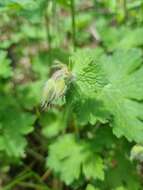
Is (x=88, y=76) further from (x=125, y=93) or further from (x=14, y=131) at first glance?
(x=14, y=131)

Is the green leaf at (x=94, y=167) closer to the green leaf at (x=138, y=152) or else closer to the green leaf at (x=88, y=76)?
the green leaf at (x=138, y=152)

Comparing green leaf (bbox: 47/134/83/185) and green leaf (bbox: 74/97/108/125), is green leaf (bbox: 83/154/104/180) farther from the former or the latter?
green leaf (bbox: 74/97/108/125)

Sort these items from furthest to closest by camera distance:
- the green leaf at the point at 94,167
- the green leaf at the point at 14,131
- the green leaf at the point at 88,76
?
1. the green leaf at the point at 14,131
2. the green leaf at the point at 94,167
3. the green leaf at the point at 88,76

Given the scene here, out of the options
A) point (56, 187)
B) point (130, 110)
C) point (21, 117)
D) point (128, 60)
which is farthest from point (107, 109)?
point (56, 187)

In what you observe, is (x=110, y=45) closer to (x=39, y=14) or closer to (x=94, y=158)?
(x=39, y=14)

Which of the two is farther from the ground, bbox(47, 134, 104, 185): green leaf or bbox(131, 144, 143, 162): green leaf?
bbox(131, 144, 143, 162): green leaf

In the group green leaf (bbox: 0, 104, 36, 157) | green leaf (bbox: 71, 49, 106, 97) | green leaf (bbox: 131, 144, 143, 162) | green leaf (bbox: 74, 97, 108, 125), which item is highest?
green leaf (bbox: 71, 49, 106, 97)

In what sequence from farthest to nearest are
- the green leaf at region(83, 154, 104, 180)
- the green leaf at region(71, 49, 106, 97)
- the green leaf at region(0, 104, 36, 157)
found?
the green leaf at region(0, 104, 36, 157), the green leaf at region(83, 154, 104, 180), the green leaf at region(71, 49, 106, 97)

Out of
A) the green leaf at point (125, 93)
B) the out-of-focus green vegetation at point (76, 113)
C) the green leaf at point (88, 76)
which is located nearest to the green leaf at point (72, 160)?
the out-of-focus green vegetation at point (76, 113)

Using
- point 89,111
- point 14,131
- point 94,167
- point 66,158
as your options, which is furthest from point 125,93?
point 14,131

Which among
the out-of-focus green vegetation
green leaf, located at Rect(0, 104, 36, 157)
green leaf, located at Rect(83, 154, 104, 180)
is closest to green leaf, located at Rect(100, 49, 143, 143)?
the out-of-focus green vegetation
